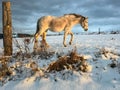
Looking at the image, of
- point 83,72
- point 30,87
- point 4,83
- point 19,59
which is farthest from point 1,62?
point 83,72

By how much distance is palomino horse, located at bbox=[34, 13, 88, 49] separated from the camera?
17891mm

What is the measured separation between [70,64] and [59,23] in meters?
7.71

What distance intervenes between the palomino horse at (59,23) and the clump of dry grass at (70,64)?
5.73 metres

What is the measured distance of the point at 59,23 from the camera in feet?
61.7

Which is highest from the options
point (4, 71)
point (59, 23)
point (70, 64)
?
point (59, 23)

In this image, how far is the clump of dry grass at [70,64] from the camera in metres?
11.1

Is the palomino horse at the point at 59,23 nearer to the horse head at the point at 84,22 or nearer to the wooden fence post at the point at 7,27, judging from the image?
the horse head at the point at 84,22

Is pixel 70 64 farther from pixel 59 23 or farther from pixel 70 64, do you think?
pixel 59 23

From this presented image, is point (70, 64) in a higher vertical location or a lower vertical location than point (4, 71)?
higher

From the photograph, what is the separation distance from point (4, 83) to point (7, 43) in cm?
362

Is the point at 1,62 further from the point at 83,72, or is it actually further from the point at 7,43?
the point at 83,72

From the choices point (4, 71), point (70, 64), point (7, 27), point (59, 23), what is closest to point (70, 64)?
point (70, 64)

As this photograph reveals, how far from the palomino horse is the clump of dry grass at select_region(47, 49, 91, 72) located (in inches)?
226

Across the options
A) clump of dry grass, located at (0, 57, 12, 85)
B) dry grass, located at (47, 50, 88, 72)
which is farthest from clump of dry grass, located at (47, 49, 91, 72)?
clump of dry grass, located at (0, 57, 12, 85)
